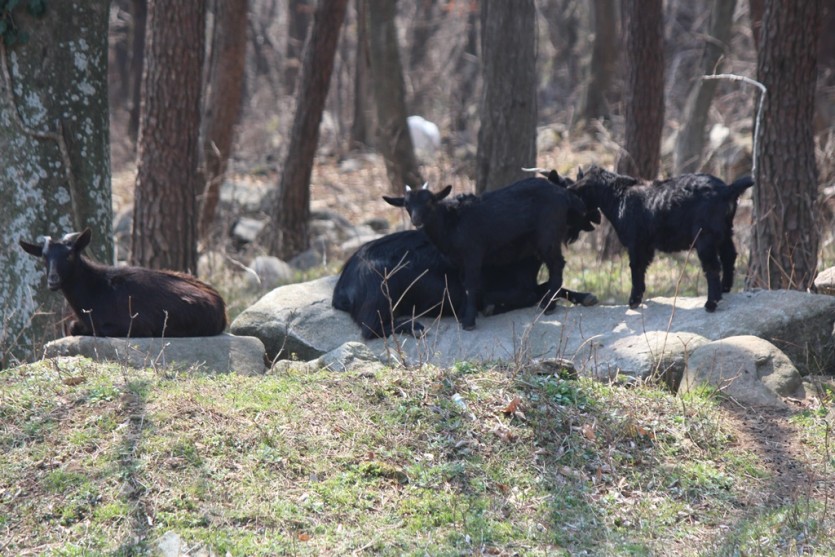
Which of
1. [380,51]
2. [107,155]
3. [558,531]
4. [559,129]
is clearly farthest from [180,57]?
[559,129]

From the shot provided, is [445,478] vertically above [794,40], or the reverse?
[794,40]

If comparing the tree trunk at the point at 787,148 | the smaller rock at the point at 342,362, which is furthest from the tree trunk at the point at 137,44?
the smaller rock at the point at 342,362

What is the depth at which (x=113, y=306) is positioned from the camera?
8.12 metres

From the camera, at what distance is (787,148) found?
9.30m

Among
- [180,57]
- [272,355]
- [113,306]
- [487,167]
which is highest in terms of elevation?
[180,57]

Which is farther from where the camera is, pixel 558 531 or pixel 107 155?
pixel 107 155

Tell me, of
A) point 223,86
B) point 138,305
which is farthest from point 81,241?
point 223,86

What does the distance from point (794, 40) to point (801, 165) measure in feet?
3.92

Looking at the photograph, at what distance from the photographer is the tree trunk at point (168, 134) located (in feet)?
36.1

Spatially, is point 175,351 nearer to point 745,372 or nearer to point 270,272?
point 745,372

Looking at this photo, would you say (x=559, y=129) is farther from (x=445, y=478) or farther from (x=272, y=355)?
(x=445, y=478)

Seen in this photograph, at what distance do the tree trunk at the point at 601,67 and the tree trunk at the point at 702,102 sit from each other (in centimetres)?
503

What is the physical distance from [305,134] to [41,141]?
6883mm

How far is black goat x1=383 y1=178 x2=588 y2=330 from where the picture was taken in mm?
8438
